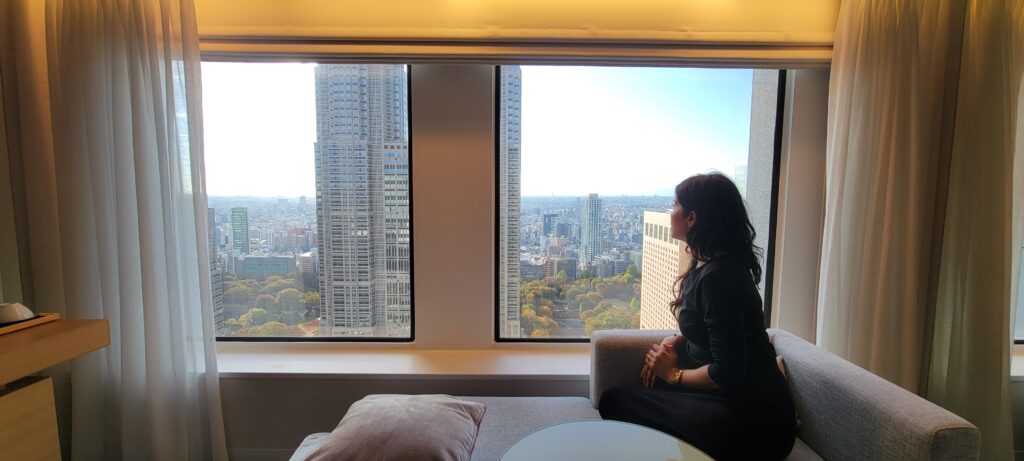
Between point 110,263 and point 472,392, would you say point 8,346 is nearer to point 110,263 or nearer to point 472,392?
point 110,263

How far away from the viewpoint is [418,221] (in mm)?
1679

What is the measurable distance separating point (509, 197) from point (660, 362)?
0.96 metres

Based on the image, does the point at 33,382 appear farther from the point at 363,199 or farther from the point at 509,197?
the point at 509,197

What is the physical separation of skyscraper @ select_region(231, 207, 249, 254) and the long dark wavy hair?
6.39 feet

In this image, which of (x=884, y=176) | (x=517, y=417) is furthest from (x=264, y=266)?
(x=884, y=176)

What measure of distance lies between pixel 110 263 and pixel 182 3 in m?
1.00

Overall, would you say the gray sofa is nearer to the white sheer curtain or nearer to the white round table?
the white round table

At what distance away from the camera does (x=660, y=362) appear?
1321mm

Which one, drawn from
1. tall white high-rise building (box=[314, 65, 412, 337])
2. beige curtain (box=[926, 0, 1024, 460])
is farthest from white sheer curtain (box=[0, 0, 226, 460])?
beige curtain (box=[926, 0, 1024, 460])

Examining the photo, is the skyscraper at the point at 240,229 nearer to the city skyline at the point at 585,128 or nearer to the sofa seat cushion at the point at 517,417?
the city skyline at the point at 585,128

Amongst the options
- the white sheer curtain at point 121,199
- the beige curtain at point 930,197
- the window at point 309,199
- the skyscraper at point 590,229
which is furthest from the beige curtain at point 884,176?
the white sheer curtain at point 121,199

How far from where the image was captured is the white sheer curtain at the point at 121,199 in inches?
50.4

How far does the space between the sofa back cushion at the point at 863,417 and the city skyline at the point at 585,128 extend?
0.88m

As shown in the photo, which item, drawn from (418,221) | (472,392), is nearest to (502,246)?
(418,221)
